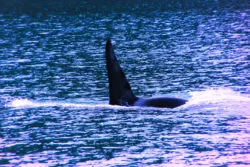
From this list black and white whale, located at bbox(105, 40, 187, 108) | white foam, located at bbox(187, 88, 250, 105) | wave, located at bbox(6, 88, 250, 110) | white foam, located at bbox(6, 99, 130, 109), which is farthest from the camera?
white foam, located at bbox(6, 99, 130, 109)

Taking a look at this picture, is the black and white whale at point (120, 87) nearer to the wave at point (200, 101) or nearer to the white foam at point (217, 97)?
the wave at point (200, 101)

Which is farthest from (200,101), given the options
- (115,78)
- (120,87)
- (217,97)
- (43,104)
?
(43,104)

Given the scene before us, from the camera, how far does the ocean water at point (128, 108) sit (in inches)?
949

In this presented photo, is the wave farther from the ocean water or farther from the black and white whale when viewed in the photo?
the black and white whale

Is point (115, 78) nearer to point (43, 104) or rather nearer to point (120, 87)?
point (120, 87)

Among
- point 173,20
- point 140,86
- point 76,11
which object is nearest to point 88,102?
point 140,86

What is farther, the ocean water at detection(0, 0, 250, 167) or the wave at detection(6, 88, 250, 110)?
the wave at detection(6, 88, 250, 110)

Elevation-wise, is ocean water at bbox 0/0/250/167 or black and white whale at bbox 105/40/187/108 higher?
black and white whale at bbox 105/40/187/108

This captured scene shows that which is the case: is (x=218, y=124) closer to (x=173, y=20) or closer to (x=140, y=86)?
(x=140, y=86)

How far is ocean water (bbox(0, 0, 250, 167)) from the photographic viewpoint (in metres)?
24.1

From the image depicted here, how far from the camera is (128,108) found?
31.0m

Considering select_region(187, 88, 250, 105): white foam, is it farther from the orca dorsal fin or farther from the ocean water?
the orca dorsal fin

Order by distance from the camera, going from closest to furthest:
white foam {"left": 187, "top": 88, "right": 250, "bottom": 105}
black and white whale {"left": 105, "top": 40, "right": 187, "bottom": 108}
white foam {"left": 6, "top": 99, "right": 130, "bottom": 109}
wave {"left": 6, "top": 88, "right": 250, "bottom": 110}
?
black and white whale {"left": 105, "top": 40, "right": 187, "bottom": 108} < wave {"left": 6, "top": 88, "right": 250, "bottom": 110} < white foam {"left": 187, "top": 88, "right": 250, "bottom": 105} < white foam {"left": 6, "top": 99, "right": 130, "bottom": 109}

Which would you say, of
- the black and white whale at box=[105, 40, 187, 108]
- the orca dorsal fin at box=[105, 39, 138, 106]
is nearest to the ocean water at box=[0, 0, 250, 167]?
the black and white whale at box=[105, 40, 187, 108]
